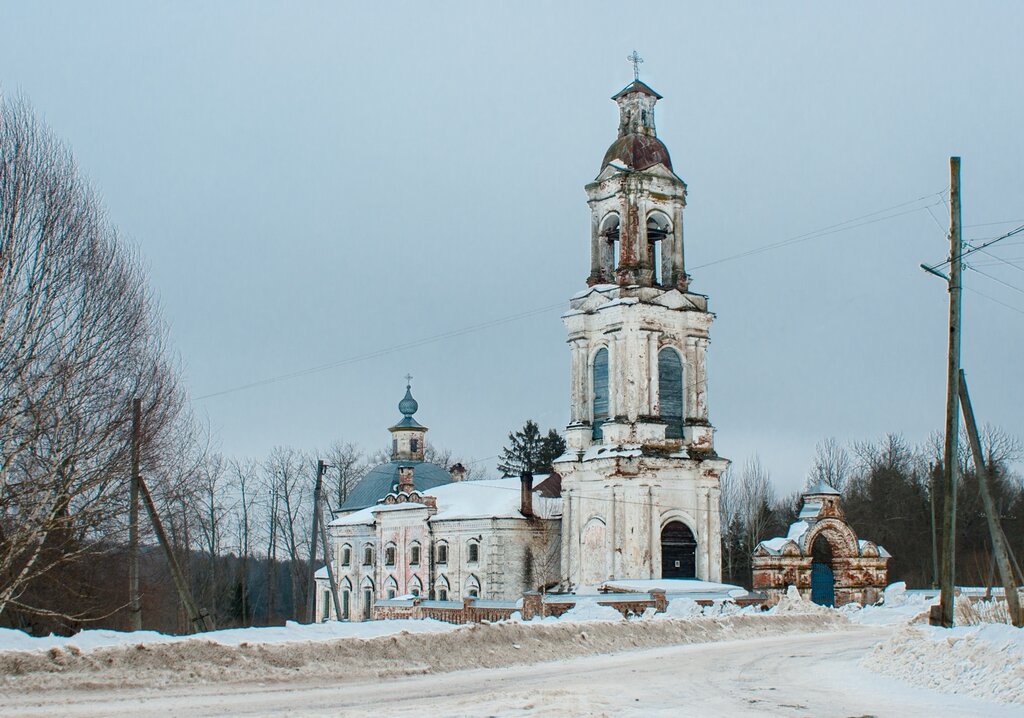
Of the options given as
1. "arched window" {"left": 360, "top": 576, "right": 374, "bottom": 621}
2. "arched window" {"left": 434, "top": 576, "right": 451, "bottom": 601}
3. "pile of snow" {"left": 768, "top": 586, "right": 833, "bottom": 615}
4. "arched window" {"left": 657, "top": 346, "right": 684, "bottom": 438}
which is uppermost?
"arched window" {"left": 657, "top": 346, "right": 684, "bottom": 438}

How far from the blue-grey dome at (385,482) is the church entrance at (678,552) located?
1871cm

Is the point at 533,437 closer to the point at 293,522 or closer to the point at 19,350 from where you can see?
the point at 293,522

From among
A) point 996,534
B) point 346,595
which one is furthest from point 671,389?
point 996,534

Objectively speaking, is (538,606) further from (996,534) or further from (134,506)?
(996,534)

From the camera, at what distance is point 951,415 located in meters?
Answer: 19.7

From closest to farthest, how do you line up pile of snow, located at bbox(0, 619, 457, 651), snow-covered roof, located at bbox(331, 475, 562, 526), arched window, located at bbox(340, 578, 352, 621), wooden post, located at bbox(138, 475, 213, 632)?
1. pile of snow, located at bbox(0, 619, 457, 651)
2. wooden post, located at bbox(138, 475, 213, 632)
3. snow-covered roof, located at bbox(331, 475, 562, 526)
4. arched window, located at bbox(340, 578, 352, 621)

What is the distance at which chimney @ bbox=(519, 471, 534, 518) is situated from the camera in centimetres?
4656

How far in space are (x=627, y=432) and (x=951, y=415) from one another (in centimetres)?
2107

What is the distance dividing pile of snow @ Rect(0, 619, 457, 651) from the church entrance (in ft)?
70.1

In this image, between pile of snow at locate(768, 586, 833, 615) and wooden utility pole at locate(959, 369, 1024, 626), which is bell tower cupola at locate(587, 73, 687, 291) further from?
wooden utility pole at locate(959, 369, 1024, 626)

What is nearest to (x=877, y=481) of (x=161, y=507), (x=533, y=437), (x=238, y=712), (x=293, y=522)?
(x=533, y=437)

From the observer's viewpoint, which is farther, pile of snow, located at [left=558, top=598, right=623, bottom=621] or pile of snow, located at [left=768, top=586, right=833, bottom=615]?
pile of snow, located at [left=768, top=586, right=833, bottom=615]

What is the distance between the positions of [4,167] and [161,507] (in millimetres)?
10603

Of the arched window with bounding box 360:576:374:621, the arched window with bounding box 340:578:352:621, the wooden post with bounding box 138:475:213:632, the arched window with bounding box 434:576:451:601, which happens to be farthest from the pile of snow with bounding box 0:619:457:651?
the arched window with bounding box 340:578:352:621
